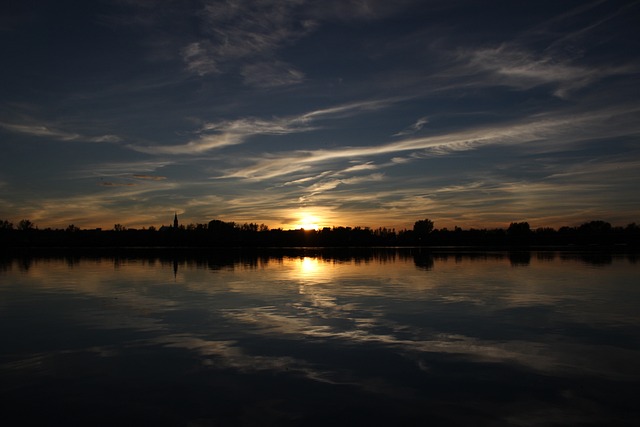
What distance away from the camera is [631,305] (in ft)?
82.6

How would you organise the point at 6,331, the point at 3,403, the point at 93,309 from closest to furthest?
the point at 3,403 → the point at 6,331 → the point at 93,309

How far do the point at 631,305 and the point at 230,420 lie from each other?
2386cm

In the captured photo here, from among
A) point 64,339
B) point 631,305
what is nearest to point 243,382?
point 64,339

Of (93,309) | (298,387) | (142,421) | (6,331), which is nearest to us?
(142,421)

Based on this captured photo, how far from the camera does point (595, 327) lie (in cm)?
1947

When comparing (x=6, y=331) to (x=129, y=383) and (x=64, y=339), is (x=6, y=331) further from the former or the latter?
(x=129, y=383)

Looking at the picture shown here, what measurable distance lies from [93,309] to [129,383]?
13321 mm

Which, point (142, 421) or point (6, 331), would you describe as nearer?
point (142, 421)

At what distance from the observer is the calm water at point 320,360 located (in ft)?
34.5

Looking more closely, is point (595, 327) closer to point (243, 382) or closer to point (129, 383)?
point (243, 382)

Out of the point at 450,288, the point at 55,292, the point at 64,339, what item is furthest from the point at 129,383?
the point at 450,288

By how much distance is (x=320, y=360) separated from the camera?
572 inches

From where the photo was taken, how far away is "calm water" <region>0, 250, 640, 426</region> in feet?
34.5

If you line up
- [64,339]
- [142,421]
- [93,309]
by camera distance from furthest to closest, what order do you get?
[93,309], [64,339], [142,421]
